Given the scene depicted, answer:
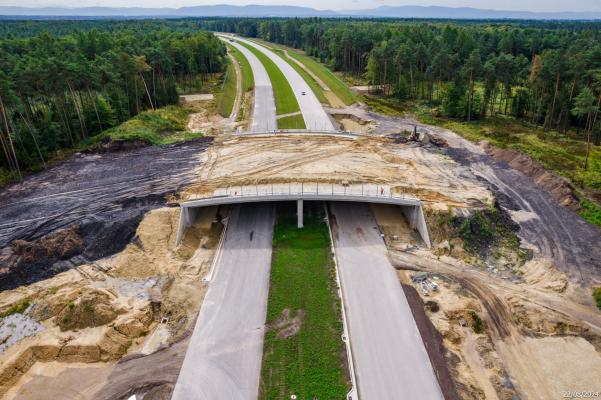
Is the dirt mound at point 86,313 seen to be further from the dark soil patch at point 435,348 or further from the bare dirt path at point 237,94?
the bare dirt path at point 237,94

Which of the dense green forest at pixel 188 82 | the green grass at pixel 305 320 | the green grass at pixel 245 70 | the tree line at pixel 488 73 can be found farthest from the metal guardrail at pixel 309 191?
the green grass at pixel 245 70

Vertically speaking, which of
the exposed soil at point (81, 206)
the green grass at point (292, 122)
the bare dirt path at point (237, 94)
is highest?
the bare dirt path at point (237, 94)

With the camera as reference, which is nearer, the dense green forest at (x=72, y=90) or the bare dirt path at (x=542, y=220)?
the bare dirt path at (x=542, y=220)

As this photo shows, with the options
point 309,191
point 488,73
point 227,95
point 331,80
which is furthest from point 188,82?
point 309,191

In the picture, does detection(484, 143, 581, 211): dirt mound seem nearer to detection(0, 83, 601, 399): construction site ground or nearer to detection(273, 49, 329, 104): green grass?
detection(0, 83, 601, 399): construction site ground

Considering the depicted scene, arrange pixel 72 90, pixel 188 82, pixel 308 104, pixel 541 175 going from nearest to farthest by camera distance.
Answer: pixel 541 175 < pixel 72 90 < pixel 308 104 < pixel 188 82

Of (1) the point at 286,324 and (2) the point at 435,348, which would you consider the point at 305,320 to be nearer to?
(1) the point at 286,324
